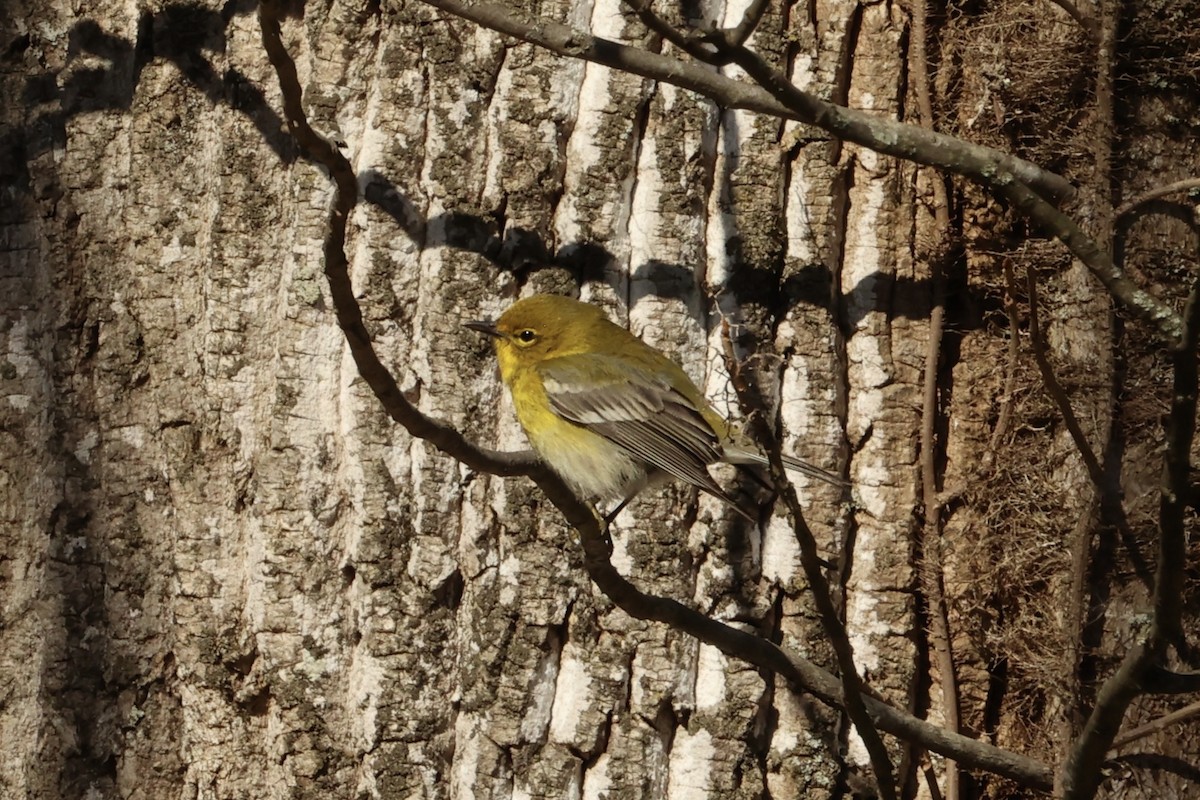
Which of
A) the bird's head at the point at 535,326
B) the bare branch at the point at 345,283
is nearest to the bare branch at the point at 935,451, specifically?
the bird's head at the point at 535,326

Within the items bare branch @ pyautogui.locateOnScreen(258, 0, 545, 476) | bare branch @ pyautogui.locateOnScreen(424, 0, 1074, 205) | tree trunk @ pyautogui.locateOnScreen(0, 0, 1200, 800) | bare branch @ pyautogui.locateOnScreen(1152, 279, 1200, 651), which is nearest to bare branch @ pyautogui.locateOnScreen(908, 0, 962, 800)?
tree trunk @ pyautogui.locateOnScreen(0, 0, 1200, 800)

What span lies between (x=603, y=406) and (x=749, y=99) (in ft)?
4.57

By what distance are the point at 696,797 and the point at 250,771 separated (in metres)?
1.16

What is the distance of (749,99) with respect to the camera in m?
2.99

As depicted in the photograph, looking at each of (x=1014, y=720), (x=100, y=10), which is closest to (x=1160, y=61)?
(x=1014, y=720)

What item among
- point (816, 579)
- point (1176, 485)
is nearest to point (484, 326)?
point (816, 579)

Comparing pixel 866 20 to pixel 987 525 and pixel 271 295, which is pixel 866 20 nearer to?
pixel 987 525

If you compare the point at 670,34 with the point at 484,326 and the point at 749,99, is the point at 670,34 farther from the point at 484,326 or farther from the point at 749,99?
the point at 484,326

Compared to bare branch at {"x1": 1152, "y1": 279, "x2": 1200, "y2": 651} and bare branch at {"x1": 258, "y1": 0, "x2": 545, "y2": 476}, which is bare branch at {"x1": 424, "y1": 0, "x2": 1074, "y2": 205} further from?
bare branch at {"x1": 1152, "y1": 279, "x2": 1200, "y2": 651}

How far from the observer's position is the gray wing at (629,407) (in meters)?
3.78

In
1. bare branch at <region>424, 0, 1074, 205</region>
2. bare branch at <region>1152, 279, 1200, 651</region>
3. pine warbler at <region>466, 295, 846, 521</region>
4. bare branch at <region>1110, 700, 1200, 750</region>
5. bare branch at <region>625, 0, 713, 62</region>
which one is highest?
bare branch at <region>424, 0, 1074, 205</region>

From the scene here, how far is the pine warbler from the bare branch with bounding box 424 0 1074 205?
0.69 meters

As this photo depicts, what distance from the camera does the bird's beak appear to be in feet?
11.1

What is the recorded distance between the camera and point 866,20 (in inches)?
136
